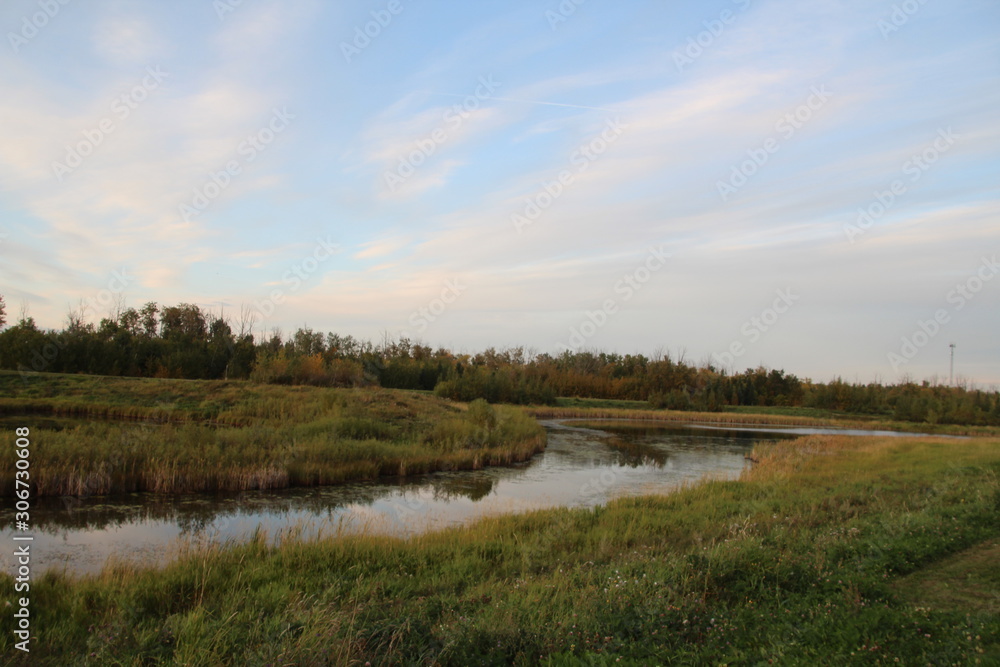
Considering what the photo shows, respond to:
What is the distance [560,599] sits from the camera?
601 cm

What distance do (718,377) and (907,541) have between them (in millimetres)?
85932

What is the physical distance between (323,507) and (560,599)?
964 centimetres

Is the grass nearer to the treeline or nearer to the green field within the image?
the green field

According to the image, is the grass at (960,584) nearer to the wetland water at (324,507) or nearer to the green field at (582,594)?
the green field at (582,594)

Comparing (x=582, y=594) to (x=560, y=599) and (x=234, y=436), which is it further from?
(x=234, y=436)

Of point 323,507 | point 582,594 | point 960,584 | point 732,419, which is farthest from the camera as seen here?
point 732,419

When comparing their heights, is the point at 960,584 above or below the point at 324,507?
above

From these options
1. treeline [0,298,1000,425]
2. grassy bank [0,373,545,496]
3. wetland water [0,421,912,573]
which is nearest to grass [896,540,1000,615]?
wetland water [0,421,912,573]

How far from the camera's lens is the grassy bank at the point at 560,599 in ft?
15.1

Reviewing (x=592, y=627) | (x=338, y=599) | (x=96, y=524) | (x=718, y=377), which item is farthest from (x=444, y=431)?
(x=718, y=377)

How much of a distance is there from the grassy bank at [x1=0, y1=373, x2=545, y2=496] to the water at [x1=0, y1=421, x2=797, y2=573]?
2.18 feet

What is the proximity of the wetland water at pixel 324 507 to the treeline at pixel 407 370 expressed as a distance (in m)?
29.6

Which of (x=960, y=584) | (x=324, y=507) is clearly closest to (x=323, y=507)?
(x=324, y=507)

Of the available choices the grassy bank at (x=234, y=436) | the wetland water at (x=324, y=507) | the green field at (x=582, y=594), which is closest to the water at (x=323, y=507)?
the wetland water at (x=324, y=507)
